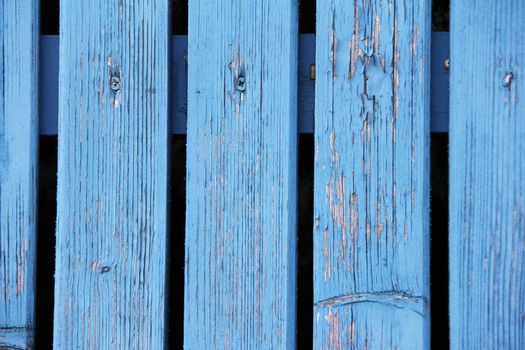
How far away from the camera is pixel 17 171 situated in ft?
4.86

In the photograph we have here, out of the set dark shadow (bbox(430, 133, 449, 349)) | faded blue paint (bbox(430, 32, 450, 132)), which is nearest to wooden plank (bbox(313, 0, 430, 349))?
faded blue paint (bbox(430, 32, 450, 132))

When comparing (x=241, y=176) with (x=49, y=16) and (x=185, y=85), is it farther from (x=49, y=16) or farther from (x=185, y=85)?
(x=49, y=16)

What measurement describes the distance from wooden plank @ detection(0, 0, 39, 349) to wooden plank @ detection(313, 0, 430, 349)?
71 cm

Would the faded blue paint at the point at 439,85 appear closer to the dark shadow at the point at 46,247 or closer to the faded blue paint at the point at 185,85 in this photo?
the faded blue paint at the point at 185,85

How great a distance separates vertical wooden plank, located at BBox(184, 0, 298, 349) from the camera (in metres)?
1.42

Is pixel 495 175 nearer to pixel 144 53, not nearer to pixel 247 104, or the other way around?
pixel 247 104

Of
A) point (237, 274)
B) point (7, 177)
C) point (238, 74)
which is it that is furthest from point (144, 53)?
point (237, 274)

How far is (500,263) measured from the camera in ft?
4.54

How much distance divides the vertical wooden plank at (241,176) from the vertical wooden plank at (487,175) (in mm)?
400

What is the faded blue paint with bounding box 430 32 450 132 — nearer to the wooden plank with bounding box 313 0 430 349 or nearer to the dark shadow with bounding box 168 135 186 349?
the wooden plank with bounding box 313 0 430 349

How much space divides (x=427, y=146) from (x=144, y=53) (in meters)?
0.72

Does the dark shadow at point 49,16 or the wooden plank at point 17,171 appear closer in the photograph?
the wooden plank at point 17,171

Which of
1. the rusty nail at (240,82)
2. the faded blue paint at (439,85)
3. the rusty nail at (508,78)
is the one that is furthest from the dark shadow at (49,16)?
the rusty nail at (508,78)

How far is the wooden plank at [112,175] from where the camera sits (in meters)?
1.45
